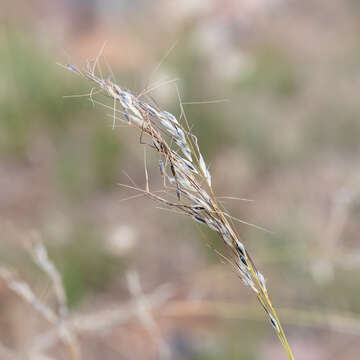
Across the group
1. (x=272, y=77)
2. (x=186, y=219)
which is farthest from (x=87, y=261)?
(x=272, y=77)

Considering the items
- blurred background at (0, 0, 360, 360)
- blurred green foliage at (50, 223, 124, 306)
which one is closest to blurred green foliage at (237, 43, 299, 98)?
blurred background at (0, 0, 360, 360)

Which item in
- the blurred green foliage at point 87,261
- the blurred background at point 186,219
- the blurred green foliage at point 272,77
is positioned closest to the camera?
the blurred background at point 186,219

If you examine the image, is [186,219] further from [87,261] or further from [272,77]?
[272,77]

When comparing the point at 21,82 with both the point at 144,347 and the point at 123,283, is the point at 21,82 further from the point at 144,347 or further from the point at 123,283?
the point at 144,347

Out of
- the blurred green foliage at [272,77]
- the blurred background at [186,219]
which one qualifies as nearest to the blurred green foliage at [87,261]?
the blurred background at [186,219]

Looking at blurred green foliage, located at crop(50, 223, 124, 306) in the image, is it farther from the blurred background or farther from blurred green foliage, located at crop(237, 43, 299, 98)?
blurred green foliage, located at crop(237, 43, 299, 98)

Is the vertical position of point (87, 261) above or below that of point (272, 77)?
below

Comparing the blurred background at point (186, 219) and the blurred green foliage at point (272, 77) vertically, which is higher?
the blurred green foliage at point (272, 77)

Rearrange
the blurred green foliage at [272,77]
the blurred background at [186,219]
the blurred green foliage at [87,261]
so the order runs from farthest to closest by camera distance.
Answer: the blurred green foliage at [272,77], the blurred green foliage at [87,261], the blurred background at [186,219]

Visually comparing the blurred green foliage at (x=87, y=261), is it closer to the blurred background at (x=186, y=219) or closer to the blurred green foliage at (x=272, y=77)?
the blurred background at (x=186, y=219)
